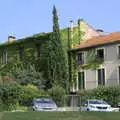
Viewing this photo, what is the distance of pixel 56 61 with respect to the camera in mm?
66438

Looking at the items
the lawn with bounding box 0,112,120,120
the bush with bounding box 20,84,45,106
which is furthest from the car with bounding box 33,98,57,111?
the lawn with bounding box 0,112,120,120

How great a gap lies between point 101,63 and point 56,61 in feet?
21.9

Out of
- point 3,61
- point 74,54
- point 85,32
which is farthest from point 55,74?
point 3,61

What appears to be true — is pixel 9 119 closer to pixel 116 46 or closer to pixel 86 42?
pixel 116 46

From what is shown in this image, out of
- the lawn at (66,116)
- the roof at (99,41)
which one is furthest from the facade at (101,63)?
the lawn at (66,116)

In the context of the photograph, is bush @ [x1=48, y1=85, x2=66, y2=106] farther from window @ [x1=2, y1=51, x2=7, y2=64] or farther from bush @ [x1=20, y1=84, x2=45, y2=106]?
window @ [x1=2, y1=51, x2=7, y2=64]

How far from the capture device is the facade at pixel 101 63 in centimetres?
6188

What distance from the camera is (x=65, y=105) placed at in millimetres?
60531

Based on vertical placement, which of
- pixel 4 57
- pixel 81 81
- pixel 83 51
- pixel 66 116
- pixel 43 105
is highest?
pixel 4 57

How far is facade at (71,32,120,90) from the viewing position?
61.9 metres

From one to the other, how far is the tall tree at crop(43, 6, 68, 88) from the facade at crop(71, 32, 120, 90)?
2224 millimetres

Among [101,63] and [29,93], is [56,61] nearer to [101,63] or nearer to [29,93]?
[101,63]

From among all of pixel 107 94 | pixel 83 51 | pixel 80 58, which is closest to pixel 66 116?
pixel 107 94

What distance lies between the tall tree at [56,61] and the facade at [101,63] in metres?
2.22
